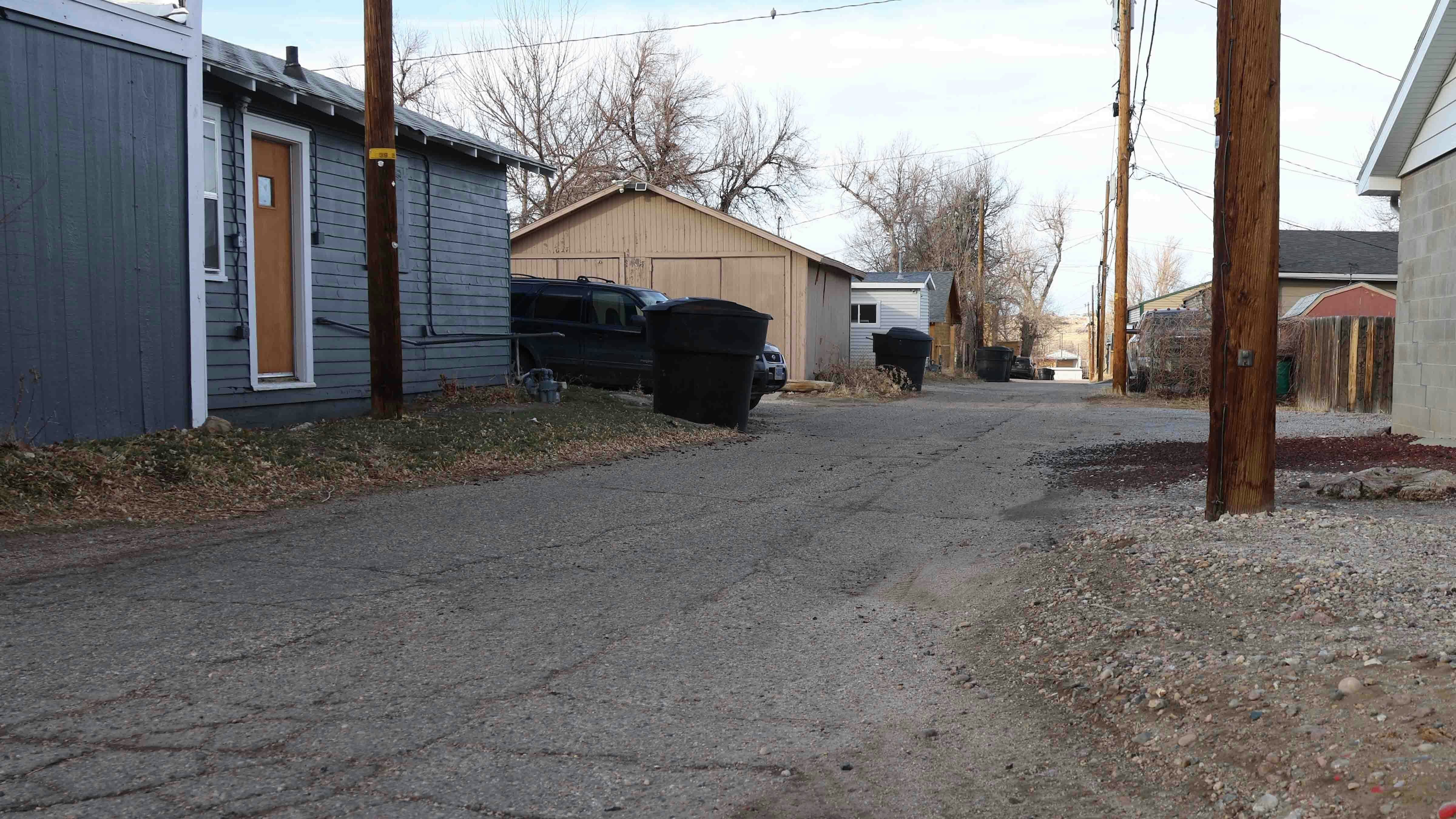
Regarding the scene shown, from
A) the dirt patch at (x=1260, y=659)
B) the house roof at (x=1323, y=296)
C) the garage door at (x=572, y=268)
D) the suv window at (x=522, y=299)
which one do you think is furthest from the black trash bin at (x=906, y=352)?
the dirt patch at (x=1260, y=659)

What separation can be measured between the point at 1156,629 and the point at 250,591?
403 cm

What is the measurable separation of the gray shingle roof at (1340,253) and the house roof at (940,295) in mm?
12718

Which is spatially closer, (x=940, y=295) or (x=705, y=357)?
(x=705, y=357)

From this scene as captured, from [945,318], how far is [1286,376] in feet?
85.2

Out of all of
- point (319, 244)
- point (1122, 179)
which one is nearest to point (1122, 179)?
point (1122, 179)

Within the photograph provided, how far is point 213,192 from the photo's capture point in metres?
10.7

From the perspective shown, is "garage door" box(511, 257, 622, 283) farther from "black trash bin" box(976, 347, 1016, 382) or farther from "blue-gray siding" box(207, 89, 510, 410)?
"black trash bin" box(976, 347, 1016, 382)

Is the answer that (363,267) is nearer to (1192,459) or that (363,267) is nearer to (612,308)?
(612,308)

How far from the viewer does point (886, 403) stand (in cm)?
2203

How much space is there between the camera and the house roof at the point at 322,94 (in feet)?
34.5

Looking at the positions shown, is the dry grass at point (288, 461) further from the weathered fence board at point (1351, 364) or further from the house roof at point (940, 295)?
the house roof at point (940, 295)

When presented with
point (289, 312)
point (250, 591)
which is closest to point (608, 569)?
point (250, 591)

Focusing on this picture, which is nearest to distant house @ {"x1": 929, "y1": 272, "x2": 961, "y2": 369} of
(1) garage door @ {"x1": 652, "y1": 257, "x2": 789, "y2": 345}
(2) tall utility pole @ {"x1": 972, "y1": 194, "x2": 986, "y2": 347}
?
(2) tall utility pole @ {"x1": 972, "y1": 194, "x2": 986, "y2": 347}

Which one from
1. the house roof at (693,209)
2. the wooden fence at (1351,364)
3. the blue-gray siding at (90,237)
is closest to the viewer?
the blue-gray siding at (90,237)
